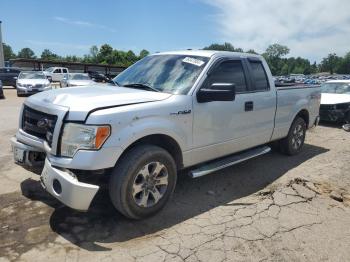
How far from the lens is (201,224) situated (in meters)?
3.94

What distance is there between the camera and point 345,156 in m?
7.05

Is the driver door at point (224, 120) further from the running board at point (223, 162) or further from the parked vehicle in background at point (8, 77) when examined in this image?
the parked vehicle in background at point (8, 77)

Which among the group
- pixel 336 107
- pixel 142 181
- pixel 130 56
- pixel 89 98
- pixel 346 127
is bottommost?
pixel 346 127

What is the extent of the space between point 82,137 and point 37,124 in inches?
28.8

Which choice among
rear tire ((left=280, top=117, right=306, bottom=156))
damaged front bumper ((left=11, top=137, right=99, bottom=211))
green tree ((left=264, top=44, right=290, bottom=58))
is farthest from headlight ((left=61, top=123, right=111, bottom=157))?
green tree ((left=264, top=44, right=290, bottom=58))

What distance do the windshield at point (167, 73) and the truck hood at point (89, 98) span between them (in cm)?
28

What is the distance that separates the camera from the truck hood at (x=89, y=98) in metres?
3.50

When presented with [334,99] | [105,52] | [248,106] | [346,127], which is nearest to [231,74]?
[248,106]

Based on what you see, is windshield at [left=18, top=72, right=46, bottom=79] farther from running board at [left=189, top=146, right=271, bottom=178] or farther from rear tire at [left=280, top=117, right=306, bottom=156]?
running board at [left=189, top=146, right=271, bottom=178]

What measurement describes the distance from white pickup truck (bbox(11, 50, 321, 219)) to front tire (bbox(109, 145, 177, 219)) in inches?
0.4

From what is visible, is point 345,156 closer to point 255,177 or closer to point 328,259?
point 255,177

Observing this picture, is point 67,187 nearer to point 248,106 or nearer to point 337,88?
point 248,106

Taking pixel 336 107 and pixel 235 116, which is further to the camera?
pixel 336 107

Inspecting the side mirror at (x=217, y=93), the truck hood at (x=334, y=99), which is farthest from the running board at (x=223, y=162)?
the truck hood at (x=334, y=99)
